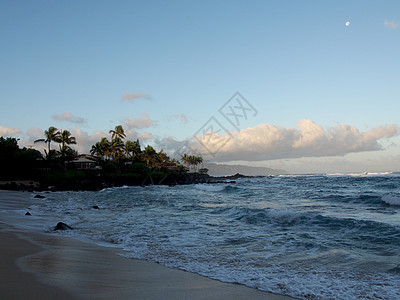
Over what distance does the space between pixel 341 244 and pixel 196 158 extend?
434 ft

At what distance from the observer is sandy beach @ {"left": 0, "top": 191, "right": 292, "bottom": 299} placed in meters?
3.59

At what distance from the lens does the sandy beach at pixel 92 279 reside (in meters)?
3.59

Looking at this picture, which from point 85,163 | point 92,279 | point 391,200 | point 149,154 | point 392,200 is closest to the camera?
point 92,279

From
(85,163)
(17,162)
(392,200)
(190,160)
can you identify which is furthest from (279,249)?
(190,160)

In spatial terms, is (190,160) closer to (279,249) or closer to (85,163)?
(85,163)

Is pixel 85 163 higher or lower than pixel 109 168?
higher

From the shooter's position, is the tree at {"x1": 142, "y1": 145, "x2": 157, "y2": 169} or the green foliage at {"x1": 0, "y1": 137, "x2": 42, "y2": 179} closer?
the green foliage at {"x1": 0, "y1": 137, "x2": 42, "y2": 179}

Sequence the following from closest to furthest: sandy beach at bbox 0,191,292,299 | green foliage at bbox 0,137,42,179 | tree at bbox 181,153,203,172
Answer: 1. sandy beach at bbox 0,191,292,299
2. green foliage at bbox 0,137,42,179
3. tree at bbox 181,153,203,172

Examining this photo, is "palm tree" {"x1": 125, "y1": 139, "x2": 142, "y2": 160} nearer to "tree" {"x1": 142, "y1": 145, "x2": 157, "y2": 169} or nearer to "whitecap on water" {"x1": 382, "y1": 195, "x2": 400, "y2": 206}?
"tree" {"x1": 142, "y1": 145, "x2": 157, "y2": 169}

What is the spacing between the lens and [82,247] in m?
6.96

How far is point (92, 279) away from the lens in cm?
426

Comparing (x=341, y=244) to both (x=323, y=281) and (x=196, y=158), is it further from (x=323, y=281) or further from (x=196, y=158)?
(x=196, y=158)

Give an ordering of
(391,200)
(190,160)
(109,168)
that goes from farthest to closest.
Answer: (190,160)
(109,168)
(391,200)

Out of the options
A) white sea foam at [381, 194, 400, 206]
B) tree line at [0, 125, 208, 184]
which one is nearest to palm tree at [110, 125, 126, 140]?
tree line at [0, 125, 208, 184]
